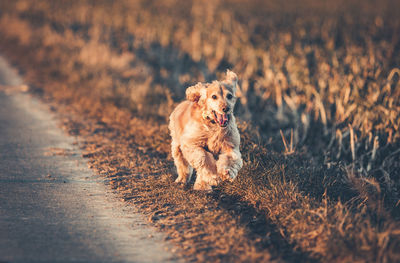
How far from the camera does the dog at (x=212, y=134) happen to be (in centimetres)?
564

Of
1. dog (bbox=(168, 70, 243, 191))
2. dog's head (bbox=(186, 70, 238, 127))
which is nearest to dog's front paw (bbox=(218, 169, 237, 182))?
dog (bbox=(168, 70, 243, 191))

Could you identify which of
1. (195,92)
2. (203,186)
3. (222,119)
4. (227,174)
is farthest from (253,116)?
(227,174)

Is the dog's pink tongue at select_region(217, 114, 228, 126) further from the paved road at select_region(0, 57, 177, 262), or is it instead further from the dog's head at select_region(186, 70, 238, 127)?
the paved road at select_region(0, 57, 177, 262)

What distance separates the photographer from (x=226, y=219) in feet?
17.6

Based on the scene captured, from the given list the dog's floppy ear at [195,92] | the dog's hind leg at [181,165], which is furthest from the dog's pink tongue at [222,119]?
the dog's hind leg at [181,165]

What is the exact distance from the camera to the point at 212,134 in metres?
5.91

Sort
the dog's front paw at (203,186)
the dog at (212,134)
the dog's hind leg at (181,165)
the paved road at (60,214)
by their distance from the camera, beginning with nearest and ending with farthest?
the paved road at (60,214) < the dog at (212,134) < the dog's front paw at (203,186) < the dog's hind leg at (181,165)

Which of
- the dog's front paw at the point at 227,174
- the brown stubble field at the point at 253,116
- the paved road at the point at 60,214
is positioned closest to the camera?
the paved road at the point at 60,214

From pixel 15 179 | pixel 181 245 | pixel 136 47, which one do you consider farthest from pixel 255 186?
pixel 136 47

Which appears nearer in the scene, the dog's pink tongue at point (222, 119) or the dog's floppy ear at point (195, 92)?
the dog's pink tongue at point (222, 119)

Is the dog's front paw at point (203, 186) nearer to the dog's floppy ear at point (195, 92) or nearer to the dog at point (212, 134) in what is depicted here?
the dog at point (212, 134)

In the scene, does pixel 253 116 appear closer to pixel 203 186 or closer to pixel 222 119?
pixel 203 186

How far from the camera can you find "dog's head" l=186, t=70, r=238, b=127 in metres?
5.61

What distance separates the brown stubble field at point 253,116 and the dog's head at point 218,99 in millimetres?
968
